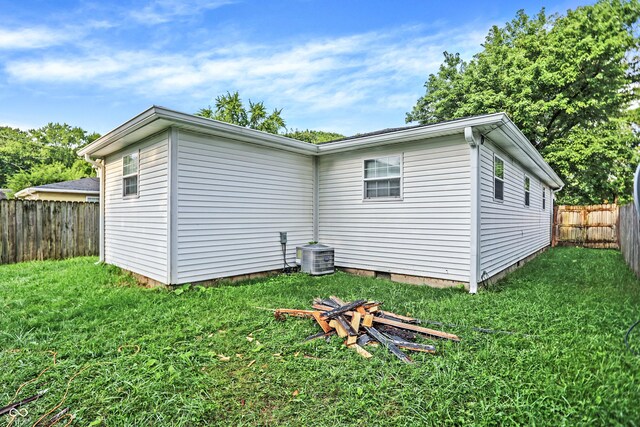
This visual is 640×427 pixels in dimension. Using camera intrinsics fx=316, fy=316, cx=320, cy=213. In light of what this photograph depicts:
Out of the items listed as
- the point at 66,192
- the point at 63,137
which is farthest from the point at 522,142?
the point at 63,137

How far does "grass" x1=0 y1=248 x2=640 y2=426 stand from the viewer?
81.2 inches

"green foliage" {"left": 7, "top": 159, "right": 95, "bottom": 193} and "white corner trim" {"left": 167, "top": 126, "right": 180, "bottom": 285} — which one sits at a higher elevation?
"green foliage" {"left": 7, "top": 159, "right": 95, "bottom": 193}

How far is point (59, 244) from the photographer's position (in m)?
8.84

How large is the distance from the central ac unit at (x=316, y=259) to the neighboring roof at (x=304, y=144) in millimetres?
2187

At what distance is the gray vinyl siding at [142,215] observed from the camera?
18.1 feet

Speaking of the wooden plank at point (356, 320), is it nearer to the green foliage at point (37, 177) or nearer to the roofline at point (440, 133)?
the roofline at point (440, 133)

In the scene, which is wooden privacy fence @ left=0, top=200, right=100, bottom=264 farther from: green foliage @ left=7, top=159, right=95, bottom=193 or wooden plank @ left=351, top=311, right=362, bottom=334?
green foliage @ left=7, top=159, right=95, bottom=193

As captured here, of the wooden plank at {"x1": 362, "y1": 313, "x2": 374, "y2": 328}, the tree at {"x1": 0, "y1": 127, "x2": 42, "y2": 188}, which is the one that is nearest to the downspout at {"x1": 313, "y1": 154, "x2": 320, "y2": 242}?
the wooden plank at {"x1": 362, "y1": 313, "x2": 374, "y2": 328}

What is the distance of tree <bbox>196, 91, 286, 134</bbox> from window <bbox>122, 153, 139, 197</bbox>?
58.4 ft

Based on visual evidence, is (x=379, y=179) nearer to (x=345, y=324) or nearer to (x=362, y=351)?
(x=345, y=324)

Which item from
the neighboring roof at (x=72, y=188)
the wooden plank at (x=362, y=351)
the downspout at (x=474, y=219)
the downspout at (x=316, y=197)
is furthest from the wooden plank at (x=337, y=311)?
the neighboring roof at (x=72, y=188)

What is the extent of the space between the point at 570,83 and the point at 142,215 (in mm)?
18123

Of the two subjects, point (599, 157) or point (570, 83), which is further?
point (570, 83)

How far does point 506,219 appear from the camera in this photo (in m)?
7.09
